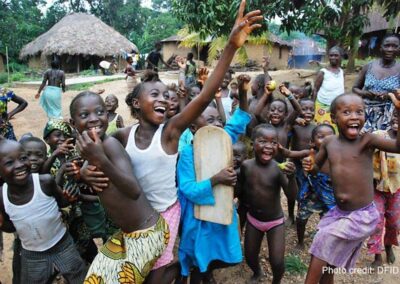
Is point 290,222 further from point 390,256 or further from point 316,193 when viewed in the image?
point 390,256

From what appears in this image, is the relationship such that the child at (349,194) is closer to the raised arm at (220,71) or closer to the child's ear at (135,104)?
the raised arm at (220,71)

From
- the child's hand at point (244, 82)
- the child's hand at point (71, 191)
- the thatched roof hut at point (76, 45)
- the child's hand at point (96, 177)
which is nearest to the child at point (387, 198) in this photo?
the child's hand at point (244, 82)

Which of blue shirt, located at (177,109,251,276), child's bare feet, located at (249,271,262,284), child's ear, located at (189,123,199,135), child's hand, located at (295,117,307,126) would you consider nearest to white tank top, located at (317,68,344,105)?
child's hand, located at (295,117,307,126)

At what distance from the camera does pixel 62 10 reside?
1332 inches

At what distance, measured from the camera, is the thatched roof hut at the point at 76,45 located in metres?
23.4

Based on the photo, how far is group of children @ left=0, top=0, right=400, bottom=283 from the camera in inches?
77.1

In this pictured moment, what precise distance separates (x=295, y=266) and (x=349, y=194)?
1298 mm

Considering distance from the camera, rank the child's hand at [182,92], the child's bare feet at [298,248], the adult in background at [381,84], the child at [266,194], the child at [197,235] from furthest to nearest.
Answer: the child's hand at [182,92], the adult in background at [381,84], the child's bare feet at [298,248], the child at [266,194], the child at [197,235]

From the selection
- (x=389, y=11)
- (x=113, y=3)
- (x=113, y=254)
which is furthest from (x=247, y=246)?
(x=113, y=3)

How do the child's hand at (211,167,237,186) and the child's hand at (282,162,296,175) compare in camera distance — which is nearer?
the child's hand at (211,167,237,186)

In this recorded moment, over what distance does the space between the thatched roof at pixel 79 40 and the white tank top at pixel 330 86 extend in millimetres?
21055

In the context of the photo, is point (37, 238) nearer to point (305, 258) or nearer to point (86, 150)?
point (86, 150)

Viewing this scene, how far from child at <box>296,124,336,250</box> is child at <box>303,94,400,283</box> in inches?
30.5

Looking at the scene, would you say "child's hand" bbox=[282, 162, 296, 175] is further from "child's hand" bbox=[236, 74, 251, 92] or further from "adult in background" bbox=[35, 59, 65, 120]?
"adult in background" bbox=[35, 59, 65, 120]
